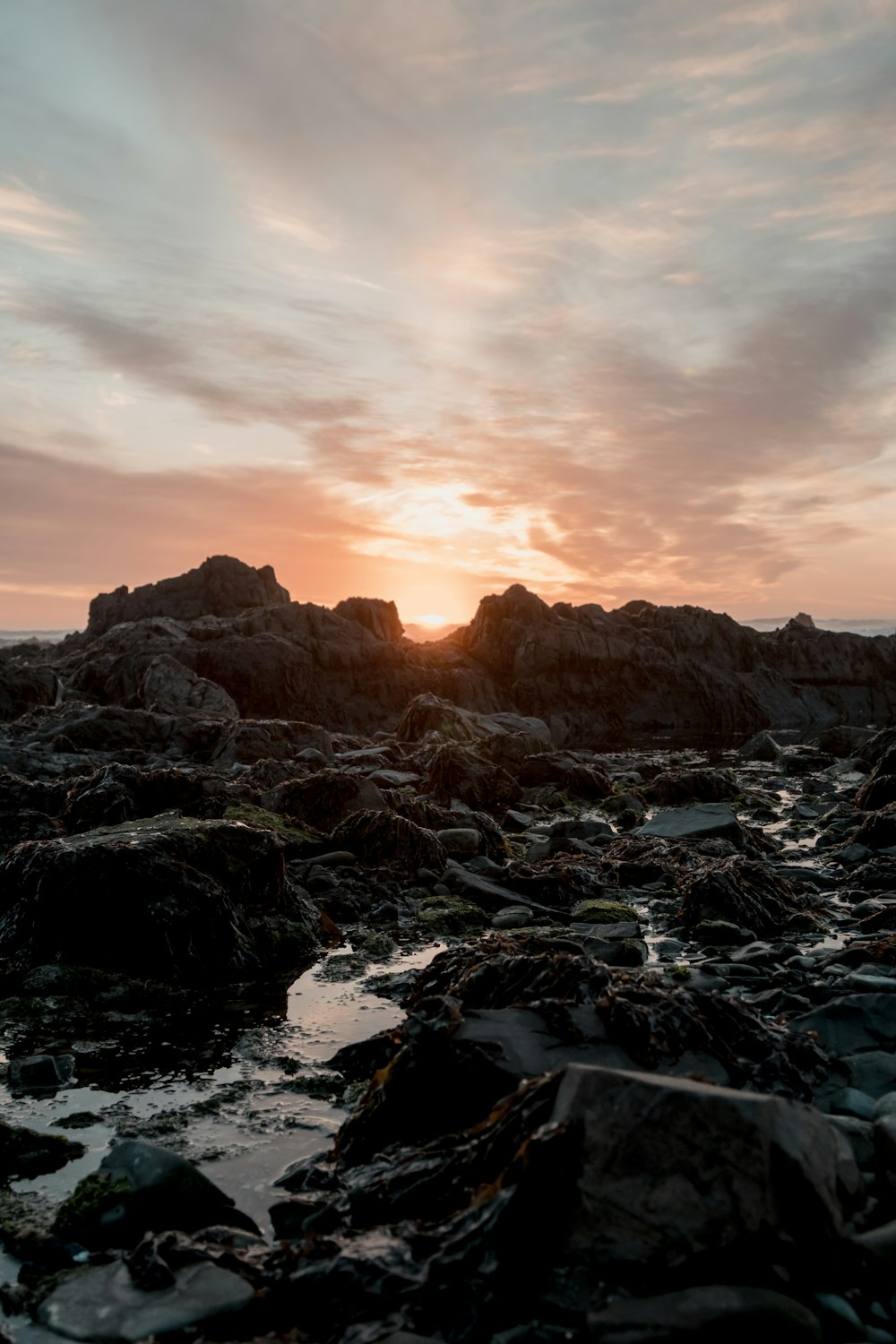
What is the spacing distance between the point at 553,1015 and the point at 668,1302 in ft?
5.90

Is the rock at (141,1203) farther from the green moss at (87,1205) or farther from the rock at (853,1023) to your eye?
the rock at (853,1023)

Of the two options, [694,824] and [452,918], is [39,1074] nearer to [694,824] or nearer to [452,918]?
[452,918]

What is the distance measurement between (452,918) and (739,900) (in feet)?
9.17

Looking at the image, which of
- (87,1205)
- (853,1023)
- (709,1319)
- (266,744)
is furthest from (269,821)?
(266,744)

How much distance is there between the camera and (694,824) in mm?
14844

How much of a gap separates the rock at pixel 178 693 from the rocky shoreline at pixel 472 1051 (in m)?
12.0

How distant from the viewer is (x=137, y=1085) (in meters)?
5.56

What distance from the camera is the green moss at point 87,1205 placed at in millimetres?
3898

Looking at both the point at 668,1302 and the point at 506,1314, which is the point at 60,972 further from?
the point at 668,1302

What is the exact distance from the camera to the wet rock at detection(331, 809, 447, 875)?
11.8 m

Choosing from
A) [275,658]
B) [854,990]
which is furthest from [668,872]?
[275,658]

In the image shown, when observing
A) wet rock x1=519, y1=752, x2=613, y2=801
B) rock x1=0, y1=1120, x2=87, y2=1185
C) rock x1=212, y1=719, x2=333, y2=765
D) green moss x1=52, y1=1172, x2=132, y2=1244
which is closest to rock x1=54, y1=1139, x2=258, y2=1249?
green moss x1=52, y1=1172, x2=132, y2=1244

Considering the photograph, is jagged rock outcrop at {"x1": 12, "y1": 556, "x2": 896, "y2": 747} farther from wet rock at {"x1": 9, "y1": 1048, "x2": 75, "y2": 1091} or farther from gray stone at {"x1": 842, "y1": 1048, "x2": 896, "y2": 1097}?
gray stone at {"x1": 842, "y1": 1048, "x2": 896, "y2": 1097}

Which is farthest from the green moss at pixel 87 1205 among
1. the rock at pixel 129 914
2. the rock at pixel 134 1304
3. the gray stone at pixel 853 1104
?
the rock at pixel 129 914
